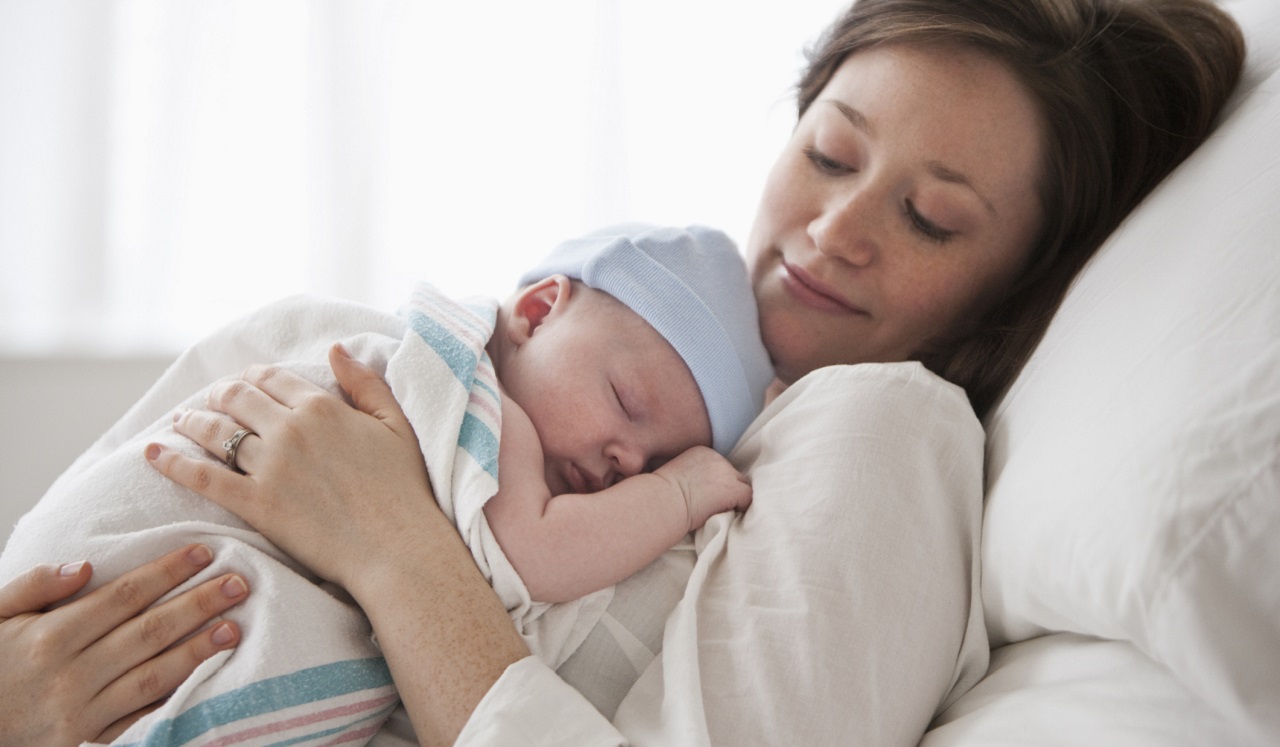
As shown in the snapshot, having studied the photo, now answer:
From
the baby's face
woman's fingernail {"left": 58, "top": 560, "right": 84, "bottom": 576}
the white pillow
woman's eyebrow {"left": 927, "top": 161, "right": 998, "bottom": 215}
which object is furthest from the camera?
woman's eyebrow {"left": 927, "top": 161, "right": 998, "bottom": 215}

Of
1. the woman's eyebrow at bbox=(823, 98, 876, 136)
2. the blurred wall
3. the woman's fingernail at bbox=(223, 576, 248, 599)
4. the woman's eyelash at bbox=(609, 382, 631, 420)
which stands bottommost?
the blurred wall

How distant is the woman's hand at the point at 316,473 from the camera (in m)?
0.97

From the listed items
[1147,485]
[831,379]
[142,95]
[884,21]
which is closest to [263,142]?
[142,95]

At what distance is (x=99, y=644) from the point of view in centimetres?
90

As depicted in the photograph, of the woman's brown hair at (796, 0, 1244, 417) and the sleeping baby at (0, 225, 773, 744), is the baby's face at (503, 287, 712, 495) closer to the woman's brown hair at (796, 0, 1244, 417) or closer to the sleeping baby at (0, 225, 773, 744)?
the sleeping baby at (0, 225, 773, 744)

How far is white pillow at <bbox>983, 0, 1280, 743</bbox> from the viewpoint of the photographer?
2.09 feet

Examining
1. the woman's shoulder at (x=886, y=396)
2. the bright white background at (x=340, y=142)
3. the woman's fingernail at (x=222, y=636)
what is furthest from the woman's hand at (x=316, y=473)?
the bright white background at (x=340, y=142)

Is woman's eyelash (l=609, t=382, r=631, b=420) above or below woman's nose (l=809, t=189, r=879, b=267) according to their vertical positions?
below

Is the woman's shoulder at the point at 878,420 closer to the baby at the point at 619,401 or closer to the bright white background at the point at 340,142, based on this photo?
the baby at the point at 619,401

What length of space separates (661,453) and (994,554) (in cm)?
43

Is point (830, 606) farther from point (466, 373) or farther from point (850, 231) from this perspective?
point (850, 231)

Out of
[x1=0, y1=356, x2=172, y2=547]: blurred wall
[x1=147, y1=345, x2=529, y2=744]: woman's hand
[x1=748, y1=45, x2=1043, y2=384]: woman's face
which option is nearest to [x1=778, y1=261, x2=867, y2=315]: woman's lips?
[x1=748, y1=45, x2=1043, y2=384]: woman's face

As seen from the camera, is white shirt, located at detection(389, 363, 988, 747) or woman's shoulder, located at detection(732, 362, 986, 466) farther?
woman's shoulder, located at detection(732, 362, 986, 466)

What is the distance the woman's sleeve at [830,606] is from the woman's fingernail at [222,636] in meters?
0.24
